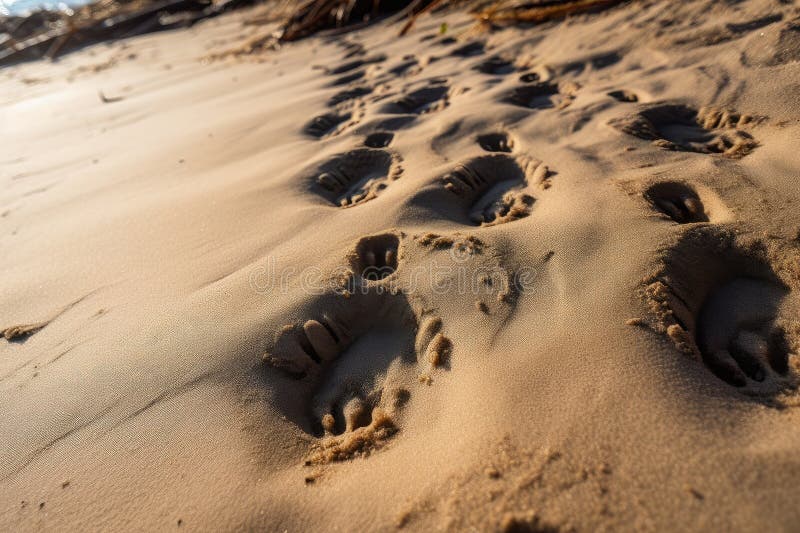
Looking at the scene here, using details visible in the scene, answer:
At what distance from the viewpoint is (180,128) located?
2.67 metres

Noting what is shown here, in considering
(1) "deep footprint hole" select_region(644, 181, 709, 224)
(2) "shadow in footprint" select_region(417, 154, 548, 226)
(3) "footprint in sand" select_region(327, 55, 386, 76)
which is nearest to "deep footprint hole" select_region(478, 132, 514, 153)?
(2) "shadow in footprint" select_region(417, 154, 548, 226)

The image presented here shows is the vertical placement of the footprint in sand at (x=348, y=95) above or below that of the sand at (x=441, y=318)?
below

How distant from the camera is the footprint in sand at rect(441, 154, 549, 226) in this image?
1.50 meters

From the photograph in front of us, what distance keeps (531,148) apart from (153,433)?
1.48m

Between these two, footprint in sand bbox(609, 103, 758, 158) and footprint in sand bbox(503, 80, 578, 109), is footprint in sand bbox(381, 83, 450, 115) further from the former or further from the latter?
footprint in sand bbox(609, 103, 758, 158)

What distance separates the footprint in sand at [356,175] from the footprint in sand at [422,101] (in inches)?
21.1

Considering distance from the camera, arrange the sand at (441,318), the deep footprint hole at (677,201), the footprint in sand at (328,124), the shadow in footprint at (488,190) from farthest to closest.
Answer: the footprint in sand at (328,124)
the shadow in footprint at (488,190)
the deep footprint hole at (677,201)
the sand at (441,318)

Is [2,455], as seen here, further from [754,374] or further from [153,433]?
[754,374]

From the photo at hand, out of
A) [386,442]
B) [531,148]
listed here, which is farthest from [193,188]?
[386,442]

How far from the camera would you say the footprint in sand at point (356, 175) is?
175 cm

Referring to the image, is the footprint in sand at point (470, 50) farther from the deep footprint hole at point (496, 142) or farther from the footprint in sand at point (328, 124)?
the deep footprint hole at point (496, 142)

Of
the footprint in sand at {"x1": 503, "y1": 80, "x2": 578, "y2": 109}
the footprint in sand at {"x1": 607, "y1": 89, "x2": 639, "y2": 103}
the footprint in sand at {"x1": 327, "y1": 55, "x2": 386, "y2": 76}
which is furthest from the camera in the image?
the footprint in sand at {"x1": 327, "y1": 55, "x2": 386, "y2": 76}

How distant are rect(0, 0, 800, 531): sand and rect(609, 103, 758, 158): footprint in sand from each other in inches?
0.5

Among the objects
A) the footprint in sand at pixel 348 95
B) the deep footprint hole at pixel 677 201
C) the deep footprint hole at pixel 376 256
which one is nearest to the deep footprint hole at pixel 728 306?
the deep footprint hole at pixel 677 201
